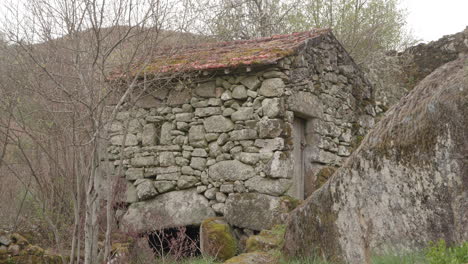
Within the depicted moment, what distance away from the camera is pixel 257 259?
5.09 meters

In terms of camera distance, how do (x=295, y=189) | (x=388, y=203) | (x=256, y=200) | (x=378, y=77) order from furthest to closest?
(x=378, y=77) → (x=295, y=189) → (x=256, y=200) → (x=388, y=203)

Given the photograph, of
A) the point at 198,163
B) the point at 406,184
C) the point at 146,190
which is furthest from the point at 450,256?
the point at 146,190

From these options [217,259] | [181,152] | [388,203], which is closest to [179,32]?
[181,152]

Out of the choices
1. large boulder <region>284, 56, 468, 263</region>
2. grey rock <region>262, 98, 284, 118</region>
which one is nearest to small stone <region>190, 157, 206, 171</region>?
grey rock <region>262, 98, 284, 118</region>

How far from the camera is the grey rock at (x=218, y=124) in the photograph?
274 inches

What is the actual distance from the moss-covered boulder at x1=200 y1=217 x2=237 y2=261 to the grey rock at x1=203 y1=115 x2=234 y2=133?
4.34 ft

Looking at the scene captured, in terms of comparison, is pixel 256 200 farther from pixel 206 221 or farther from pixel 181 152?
pixel 181 152

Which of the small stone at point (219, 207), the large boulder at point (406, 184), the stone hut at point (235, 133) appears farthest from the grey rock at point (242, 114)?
the large boulder at point (406, 184)

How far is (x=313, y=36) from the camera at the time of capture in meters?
7.56

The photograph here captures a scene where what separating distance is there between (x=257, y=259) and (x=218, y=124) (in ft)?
8.03

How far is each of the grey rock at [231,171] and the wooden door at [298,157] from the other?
732 millimetres

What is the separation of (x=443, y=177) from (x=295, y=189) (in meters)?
3.64

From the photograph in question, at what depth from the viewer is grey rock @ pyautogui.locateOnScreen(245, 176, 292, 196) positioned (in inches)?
257

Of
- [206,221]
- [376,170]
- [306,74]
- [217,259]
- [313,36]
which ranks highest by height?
[313,36]
